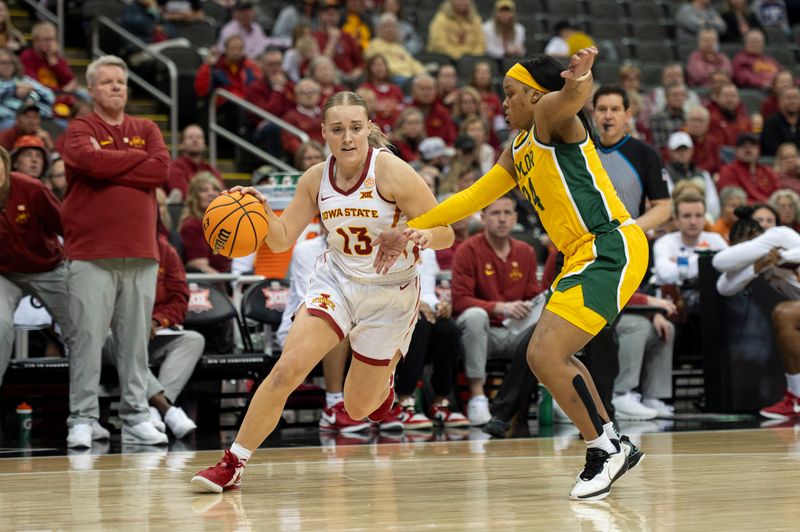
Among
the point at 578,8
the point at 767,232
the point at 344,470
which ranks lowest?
the point at 344,470

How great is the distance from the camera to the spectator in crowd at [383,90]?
12086mm

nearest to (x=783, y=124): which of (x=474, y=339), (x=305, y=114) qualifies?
(x=305, y=114)

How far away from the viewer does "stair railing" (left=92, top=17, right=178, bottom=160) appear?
37.2 ft

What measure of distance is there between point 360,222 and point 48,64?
21.3 feet

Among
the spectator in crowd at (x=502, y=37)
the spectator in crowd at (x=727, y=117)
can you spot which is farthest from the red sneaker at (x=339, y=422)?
the spectator in crowd at (x=502, y=37)

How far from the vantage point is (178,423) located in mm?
7438

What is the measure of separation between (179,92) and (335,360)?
4.65 metres

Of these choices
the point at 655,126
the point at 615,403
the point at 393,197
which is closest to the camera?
the point at 393,197

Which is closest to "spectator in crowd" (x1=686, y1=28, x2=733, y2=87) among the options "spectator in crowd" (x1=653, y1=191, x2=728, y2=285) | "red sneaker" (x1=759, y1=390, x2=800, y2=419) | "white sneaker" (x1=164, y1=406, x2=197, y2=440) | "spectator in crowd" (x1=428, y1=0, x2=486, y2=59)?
"spectator in crowd" (x1=428, y1=0, x2=486, y2=59)

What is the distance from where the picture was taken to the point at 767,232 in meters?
8.34

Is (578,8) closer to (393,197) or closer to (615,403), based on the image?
(615,403)

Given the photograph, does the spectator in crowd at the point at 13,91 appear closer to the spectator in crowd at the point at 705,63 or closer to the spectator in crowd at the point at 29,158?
the spectator in crowd at the point at 29,158

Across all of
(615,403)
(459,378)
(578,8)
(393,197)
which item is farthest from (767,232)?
(578,8)

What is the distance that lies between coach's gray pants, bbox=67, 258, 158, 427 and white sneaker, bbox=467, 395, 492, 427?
7.41 ft
